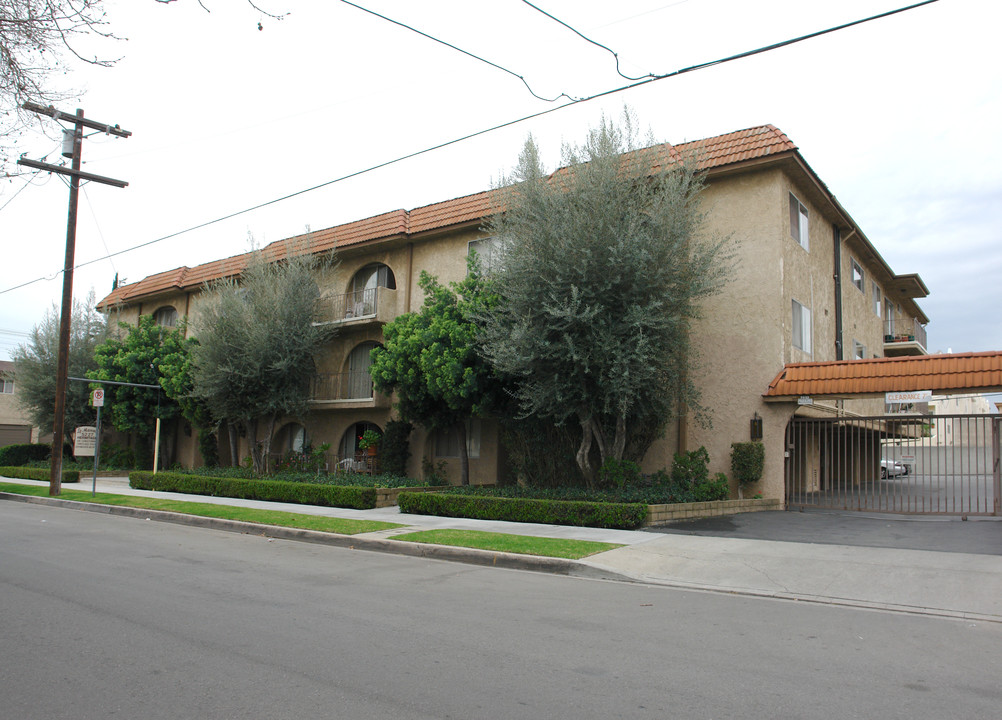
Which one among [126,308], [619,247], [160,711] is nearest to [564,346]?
[619,247]

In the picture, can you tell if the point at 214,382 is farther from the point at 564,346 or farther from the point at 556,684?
the point at 556,684

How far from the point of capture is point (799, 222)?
18.9 m

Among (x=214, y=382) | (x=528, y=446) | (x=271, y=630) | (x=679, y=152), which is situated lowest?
(x=271, y=630)

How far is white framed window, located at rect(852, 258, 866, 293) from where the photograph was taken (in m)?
24.7

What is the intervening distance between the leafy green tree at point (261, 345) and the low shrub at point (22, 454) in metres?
16.4

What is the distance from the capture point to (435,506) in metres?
15.9

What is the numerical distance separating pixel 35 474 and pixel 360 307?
14.7 m

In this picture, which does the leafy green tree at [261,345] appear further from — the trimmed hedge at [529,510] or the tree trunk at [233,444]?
the trimmed hedge at [529,510]

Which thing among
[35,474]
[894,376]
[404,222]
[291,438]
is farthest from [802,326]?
[35,474]

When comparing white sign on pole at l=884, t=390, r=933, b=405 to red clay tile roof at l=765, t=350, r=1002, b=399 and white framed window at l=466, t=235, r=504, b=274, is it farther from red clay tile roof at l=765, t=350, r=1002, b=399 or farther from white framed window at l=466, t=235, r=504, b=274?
white framed window at l=466, t=235, r=504, b=274

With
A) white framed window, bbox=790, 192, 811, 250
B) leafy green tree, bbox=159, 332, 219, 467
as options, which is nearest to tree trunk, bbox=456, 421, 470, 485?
leafy green tree, bbox=159, 332, 219, 467

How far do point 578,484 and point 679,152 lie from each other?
8.38m

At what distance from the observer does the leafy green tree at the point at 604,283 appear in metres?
14.7

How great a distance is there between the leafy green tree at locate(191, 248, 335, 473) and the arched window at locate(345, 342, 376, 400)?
1.23 meters
